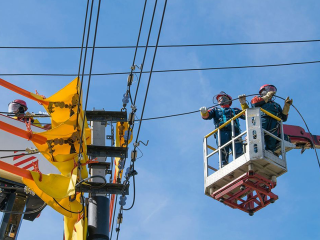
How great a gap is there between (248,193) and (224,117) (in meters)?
1.67

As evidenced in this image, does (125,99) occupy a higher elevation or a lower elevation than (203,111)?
lower

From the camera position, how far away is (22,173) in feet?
36.4

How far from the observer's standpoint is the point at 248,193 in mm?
13656

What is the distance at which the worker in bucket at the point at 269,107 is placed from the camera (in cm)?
1339

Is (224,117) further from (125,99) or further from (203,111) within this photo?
(125,99)

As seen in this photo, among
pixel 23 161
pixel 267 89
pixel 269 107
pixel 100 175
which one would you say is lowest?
pixel 100 175

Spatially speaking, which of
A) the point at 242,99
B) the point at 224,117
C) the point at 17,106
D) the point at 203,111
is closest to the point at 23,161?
the point at 17,106

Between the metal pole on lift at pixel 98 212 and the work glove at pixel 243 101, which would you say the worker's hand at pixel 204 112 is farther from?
the metal pole on lift at pixel 98 212

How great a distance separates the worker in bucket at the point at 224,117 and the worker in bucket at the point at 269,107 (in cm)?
43

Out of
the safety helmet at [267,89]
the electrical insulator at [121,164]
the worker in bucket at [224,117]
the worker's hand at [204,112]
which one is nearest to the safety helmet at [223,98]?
the worker in bucket at [224,117]

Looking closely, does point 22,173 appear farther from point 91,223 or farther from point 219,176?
point 219,176

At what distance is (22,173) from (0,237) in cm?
313

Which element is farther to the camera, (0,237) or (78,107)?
(0,237)

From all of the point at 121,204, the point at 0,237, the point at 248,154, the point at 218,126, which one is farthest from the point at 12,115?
the point at 248,154
